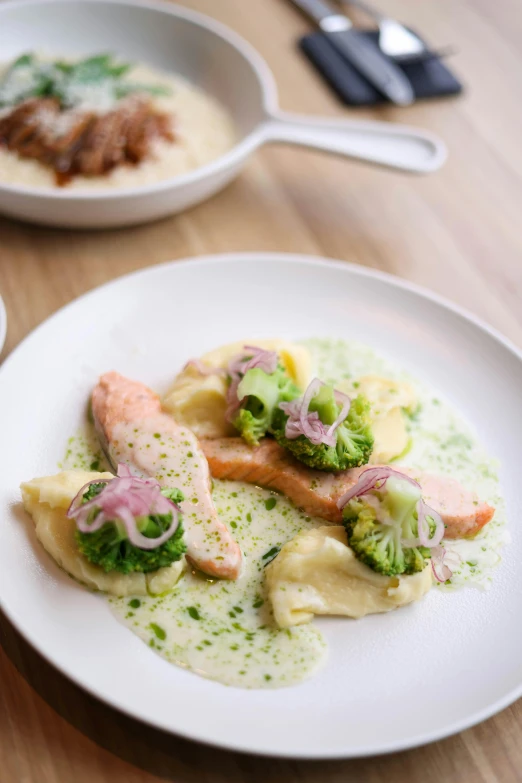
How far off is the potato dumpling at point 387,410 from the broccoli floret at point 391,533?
0.37 m

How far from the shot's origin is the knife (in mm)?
4133

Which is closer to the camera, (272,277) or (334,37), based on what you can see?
(272,277)

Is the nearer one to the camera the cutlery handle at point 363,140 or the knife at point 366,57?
the cutlery handle at point 363,140

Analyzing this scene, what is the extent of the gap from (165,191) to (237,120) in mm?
901

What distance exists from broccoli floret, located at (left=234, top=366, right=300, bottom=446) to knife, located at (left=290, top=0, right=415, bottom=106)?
7.74ft

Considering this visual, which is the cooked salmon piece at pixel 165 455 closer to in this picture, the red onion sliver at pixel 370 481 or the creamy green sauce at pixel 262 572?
the creamy green sauce at pixel 262 572

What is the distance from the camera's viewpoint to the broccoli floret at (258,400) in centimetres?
229

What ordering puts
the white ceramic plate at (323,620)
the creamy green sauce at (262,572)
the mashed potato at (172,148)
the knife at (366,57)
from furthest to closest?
the knife at (366,57)
the mashed potato at (172,148)
the creamy green sauce at (262,572)
the white ceramic plate at (323,620)

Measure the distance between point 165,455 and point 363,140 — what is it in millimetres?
1829

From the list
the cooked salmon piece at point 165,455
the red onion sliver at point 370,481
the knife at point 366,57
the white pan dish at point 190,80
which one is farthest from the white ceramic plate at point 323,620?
the knife at point 366,57

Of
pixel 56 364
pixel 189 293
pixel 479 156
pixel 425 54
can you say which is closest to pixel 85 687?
pixel 56 364

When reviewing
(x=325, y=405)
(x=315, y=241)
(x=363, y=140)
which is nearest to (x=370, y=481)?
(x=325, y=405)

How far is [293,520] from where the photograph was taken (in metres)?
2.23

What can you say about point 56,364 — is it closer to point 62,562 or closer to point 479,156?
point 62,562
